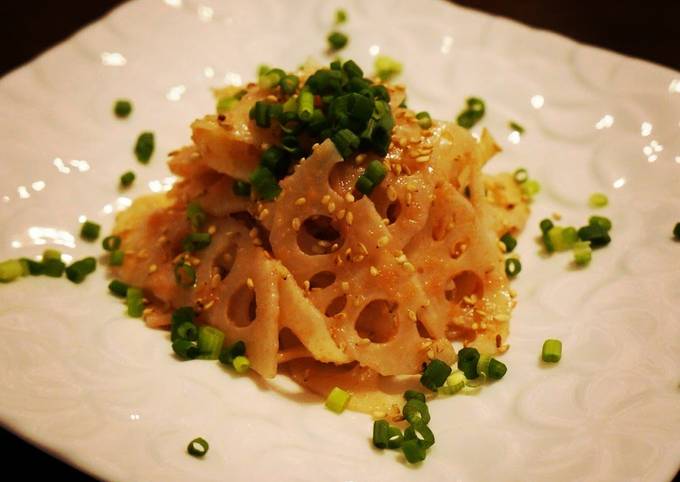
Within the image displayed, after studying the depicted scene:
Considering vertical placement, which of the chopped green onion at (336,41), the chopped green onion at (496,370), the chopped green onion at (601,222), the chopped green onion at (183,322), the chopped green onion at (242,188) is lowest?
the chopped green onion at (183,322)

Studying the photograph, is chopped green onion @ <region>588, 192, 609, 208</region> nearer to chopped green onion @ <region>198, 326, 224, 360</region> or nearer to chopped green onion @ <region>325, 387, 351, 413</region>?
chopped green onion @ <region>325, 387, 351, 413</region>

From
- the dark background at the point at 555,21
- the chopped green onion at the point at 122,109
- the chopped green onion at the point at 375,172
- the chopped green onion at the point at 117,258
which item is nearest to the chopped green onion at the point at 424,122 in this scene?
the chopped green onion at the point at 375,172

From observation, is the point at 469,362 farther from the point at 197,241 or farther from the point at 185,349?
the point at 197,241

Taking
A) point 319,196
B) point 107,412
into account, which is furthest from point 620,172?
point 107,412

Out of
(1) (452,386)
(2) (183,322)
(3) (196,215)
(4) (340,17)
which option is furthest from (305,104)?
(4) (340,17)

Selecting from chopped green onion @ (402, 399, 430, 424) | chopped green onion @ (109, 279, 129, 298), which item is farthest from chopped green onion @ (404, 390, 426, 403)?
chopped green onion @ (109, 279, 129, 298)

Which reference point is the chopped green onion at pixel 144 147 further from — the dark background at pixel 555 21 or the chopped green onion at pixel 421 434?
the chopped green onion at pixel 421 434
